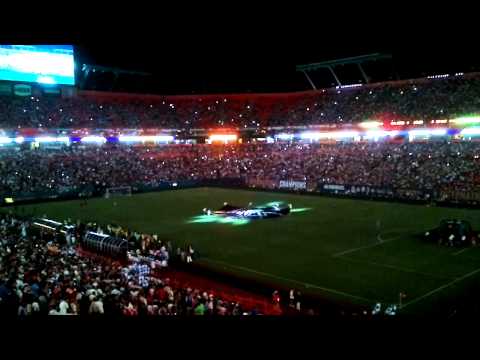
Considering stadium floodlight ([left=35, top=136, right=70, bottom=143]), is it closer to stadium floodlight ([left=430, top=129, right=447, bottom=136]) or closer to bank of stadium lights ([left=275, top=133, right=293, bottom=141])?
bank of stadium lights ([left=275, top=133, right=293, bottom=141])

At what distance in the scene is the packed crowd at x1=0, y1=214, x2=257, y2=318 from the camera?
11992 mm

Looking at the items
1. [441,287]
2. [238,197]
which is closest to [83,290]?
[441,287]

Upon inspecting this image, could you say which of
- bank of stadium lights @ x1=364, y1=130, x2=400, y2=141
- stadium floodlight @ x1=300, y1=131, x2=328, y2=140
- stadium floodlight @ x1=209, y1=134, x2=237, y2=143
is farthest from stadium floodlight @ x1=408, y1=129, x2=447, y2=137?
stadium floodlight @ x1=209, y1=134, x2=237, y2=143

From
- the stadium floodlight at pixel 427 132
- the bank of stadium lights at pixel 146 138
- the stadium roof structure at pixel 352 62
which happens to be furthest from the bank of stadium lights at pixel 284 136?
the stadium floodlight at pixel 427 132

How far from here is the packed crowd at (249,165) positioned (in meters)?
→ 50.3

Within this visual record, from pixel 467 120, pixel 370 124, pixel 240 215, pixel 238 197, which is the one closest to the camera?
pixel 240 215

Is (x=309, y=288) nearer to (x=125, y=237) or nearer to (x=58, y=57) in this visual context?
(x=125, y=237)

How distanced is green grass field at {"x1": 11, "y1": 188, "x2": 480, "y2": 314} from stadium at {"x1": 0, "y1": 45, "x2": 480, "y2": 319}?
16 cm

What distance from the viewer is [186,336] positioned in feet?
9.20

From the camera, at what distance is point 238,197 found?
169ft

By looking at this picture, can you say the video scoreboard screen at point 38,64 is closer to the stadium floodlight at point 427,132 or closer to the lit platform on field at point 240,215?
the lit platform on field at point 240,215

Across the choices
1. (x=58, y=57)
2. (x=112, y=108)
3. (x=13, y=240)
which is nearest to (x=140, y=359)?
(x=13, y=240)

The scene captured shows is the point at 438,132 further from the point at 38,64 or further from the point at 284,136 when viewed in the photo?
the point at 38,64

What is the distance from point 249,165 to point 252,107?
16647mm
